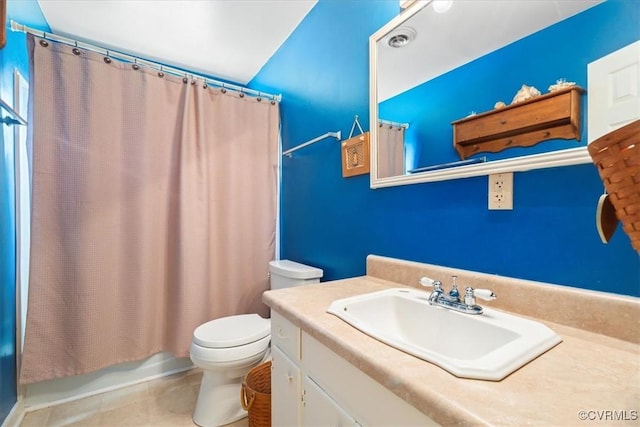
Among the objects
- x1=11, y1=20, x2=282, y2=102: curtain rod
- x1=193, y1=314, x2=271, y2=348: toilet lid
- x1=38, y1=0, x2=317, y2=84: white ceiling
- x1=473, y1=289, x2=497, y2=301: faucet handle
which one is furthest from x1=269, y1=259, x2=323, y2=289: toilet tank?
x1=38, y1=0, x2=317, y2=84: white ceiling

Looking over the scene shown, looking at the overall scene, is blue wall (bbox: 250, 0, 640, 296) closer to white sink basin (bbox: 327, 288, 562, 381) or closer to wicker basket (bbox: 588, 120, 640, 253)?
white sink basin (bbox: 327, 288, 562, 381)

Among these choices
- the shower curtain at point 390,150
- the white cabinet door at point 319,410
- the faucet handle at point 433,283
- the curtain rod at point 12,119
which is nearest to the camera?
the white cabinet door at point 319,410

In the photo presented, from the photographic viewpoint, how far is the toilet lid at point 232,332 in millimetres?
1357

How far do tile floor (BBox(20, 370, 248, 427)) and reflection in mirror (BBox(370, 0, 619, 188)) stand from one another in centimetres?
160

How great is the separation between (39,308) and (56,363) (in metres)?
0.32

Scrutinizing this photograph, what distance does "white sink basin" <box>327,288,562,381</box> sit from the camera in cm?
50

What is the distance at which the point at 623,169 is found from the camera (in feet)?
1.07

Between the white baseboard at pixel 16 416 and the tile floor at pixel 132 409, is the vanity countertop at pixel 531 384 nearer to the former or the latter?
the tile floor at pixel 132 409

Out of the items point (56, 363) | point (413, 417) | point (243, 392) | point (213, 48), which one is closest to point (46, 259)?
point (56, 363)

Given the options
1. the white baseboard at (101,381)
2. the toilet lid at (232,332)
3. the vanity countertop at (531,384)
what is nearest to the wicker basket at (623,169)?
the vanity countertop at (531,384)

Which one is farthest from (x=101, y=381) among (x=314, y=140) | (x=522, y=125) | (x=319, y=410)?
(x=522, y=125)

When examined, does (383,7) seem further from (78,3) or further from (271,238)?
(78,3)

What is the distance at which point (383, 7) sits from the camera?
3.95ft

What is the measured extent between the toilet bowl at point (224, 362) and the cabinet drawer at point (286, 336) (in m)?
0.51
